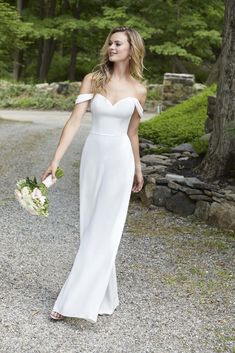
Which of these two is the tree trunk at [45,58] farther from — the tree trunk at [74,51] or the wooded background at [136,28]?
the tree trunk at [74,51]

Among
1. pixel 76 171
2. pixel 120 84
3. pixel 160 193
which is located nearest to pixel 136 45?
pixel 120 84

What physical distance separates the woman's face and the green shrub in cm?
559

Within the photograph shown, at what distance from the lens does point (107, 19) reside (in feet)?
70.8

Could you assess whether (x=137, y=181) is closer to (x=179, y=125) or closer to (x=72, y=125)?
(x=72, y=125)

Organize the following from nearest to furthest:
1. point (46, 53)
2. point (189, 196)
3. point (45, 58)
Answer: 1. point (189, 196)
2. point (46, 53)
3. point (45, 58)

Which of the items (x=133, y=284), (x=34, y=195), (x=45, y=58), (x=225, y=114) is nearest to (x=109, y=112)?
(x=34, y=195)

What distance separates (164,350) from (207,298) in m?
0.96

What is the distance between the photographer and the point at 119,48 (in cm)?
340

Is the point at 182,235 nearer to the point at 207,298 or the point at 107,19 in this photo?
the point at 207,298

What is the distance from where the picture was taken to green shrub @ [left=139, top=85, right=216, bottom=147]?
930 cm

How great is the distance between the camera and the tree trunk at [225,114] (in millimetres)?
6613

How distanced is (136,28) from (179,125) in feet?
37.1

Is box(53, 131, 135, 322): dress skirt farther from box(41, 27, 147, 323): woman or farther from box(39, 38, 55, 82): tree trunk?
box(39, 38, 55, 82): tree trunk

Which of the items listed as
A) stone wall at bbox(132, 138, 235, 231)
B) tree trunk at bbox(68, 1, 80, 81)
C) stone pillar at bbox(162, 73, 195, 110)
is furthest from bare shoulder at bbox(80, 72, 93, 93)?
tree trunk at bbox(68, 1, 80, 81)
